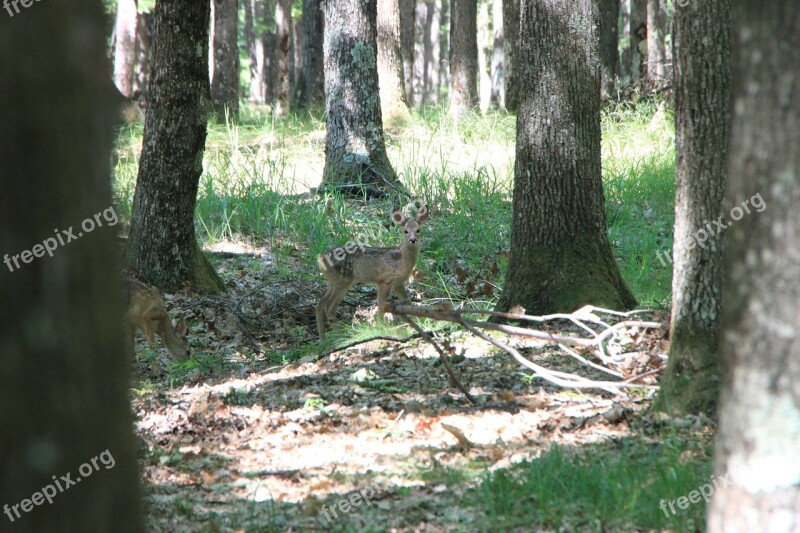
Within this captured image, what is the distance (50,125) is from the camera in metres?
2.26

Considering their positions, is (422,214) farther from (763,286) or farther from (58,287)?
(58,287)

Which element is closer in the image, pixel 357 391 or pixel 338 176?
pixel 357 391

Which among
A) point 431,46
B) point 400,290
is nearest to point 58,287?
point 400,290

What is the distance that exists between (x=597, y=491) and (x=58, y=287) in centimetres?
282

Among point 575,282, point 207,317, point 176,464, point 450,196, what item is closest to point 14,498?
point 176,464

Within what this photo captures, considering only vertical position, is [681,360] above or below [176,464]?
above

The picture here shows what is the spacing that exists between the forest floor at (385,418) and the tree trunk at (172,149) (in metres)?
0.51

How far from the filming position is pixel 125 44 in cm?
2164

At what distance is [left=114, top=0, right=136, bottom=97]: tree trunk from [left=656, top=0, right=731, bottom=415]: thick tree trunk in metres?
18.4

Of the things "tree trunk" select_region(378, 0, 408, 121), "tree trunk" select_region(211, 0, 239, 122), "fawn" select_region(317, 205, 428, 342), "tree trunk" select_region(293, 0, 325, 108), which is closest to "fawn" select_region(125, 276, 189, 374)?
"fawn" select_region(317, 205, 428, 342)

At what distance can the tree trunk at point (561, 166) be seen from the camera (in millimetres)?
7688

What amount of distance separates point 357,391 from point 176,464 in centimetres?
172

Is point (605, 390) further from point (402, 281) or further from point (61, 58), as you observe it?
point (61, 58)

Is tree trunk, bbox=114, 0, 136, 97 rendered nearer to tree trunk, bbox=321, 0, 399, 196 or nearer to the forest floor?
tree trunk, bbox=321, 0, 399, 196
